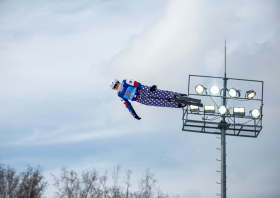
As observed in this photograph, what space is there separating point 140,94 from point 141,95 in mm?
54

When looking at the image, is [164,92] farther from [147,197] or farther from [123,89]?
[147,197]

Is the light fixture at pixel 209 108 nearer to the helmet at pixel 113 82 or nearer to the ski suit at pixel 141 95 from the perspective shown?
the ski suit at pixel 141 95

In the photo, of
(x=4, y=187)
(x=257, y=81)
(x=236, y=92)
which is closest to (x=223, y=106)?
(x=236, y=92)

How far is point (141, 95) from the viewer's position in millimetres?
11953

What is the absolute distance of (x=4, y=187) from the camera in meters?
25.2

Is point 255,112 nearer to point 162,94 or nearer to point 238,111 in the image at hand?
point 238,111

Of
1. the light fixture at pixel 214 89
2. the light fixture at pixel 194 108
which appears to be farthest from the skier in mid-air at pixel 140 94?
the light fixture at pixel 214 89

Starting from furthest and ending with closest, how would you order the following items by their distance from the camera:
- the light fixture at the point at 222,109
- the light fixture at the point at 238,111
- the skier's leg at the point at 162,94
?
the light fixture at the point at 238,111 → the light fixture at the point at 222,109 → the skier's leg at the point at 162,94

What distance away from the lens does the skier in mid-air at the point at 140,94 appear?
11.8m

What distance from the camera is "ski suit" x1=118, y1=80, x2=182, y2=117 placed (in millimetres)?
11836

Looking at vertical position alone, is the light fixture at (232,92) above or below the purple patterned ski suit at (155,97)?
above

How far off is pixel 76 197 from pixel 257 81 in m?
15.6

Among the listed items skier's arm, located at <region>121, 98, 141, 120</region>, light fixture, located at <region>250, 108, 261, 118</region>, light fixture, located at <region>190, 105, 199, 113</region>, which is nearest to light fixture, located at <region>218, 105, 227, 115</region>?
light fixture, located at <region>190, 105, 199, 113</region>

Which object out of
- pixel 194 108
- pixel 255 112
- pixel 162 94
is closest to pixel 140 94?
pixel 162 94
